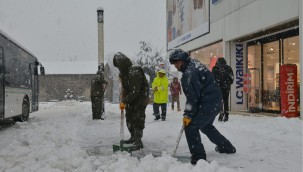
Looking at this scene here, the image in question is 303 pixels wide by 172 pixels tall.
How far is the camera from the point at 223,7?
17250 mm

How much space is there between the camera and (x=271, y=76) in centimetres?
1584

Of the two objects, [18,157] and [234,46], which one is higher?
[234,46]

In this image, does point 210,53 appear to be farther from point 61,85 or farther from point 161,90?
point 61,85

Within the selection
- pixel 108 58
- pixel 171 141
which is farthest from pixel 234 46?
pixel 108 58

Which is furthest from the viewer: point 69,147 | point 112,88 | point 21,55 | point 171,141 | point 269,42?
point 112,88

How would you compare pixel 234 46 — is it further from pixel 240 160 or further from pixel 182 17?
pixel 240 160

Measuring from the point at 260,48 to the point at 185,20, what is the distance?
7.00 meters

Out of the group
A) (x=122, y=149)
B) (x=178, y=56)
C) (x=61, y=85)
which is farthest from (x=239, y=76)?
(x=61, y=85)

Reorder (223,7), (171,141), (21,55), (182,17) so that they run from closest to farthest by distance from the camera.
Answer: (171,141) < (21,55) < (223,7) < (182,17)

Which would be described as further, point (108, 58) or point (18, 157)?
point (108, 58)

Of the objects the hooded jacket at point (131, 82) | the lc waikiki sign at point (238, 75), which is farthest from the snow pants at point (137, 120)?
the lc waikiki sign at point (238, 75)

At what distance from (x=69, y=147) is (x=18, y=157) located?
1093 mm

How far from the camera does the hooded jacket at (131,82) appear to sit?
7062 mm

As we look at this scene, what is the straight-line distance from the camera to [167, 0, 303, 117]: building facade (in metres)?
12.3
